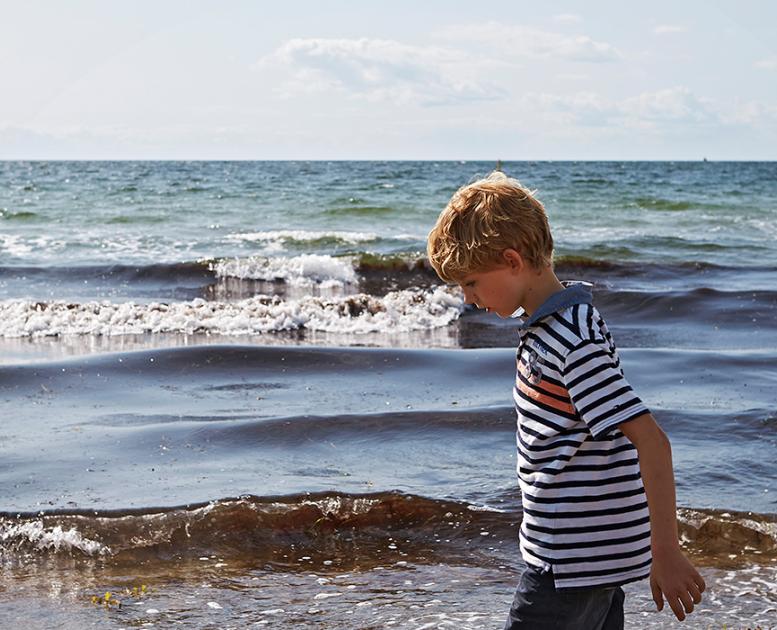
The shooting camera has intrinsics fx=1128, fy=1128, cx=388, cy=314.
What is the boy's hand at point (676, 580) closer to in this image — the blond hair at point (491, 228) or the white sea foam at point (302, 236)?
the blond hair at point (491, 228)

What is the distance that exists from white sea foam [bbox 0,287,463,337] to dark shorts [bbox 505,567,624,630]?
418 inches

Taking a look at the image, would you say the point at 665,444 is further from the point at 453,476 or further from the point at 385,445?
the point at 385,445

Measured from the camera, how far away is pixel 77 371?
9.70 m

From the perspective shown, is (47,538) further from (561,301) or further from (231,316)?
(231,316)

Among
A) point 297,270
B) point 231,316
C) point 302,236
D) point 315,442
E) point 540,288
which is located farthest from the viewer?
point 302,236

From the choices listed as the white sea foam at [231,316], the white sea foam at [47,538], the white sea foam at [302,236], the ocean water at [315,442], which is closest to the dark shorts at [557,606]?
the ocean water at [315,442]

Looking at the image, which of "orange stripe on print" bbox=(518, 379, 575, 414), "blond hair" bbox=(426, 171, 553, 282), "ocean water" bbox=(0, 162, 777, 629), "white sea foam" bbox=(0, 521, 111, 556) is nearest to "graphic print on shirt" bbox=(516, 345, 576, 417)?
"orange stripe on print" bbox=(518, 379, 575, 414)

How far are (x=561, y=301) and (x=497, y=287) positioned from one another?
0.66ft

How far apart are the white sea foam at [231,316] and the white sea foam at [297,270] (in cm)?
383

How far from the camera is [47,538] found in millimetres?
5699

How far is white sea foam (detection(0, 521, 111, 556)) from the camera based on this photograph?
5.64 metres

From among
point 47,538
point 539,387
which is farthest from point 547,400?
point 47,538

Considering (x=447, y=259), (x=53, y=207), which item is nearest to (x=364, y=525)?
(x=447, y=259)

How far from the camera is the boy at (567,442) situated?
2.63 meters
